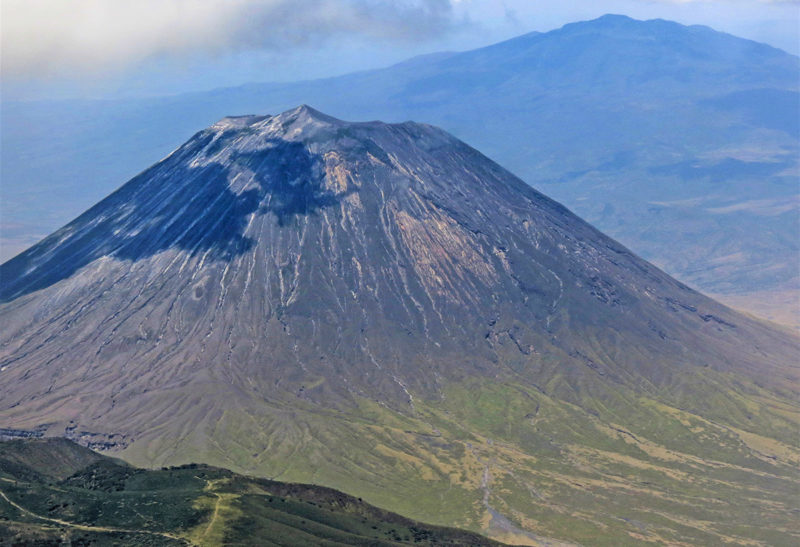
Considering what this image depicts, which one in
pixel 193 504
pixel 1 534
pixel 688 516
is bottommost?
pixel 1 534

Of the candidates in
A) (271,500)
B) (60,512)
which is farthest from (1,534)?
(271,500)

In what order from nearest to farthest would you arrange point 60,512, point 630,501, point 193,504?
point 60,512 → point 193,504 → point 630,501

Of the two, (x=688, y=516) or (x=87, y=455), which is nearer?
(x=87, y=455)

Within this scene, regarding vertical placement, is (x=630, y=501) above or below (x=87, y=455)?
above

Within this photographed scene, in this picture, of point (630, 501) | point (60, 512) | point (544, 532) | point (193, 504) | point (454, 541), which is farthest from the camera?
point (630, 501)

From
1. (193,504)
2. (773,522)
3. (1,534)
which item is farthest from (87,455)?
(773,522)

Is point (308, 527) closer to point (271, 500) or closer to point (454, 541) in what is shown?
point (271, 500)
